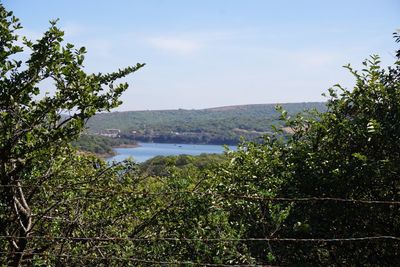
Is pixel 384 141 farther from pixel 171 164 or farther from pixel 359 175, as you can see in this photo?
pixel 171 164

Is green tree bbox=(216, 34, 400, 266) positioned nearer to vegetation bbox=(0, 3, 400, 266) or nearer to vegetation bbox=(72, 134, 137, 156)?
vegetation bbox=(0, 3, 400, 266)

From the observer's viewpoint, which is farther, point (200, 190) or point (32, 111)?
point (200, 190)

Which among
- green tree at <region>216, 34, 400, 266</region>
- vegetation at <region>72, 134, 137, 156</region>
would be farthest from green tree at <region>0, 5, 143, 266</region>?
vegetation at <region>72, 134, 137, 156</region>

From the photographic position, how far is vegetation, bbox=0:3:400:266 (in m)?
5.02

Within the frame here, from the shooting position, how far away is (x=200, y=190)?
22.3 ft

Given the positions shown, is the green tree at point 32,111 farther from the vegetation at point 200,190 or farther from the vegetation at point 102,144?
the vegetation at point 102,144

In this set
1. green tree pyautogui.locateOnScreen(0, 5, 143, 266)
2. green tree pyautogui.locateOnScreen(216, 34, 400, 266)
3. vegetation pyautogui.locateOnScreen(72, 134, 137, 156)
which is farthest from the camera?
vegetation pyautogui.locateOnScreen(72, 134, 137, 156)

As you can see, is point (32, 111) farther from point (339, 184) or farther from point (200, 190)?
point (339, 184)

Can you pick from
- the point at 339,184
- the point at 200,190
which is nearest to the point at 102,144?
the point at 200,190

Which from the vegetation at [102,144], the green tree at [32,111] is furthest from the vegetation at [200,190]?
the vegetation at [102,144]

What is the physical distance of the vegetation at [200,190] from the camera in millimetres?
5023

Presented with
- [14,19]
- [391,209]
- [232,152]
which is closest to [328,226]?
[391,209]

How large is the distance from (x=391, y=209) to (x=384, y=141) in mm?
1164

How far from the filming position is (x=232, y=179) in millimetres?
7719
